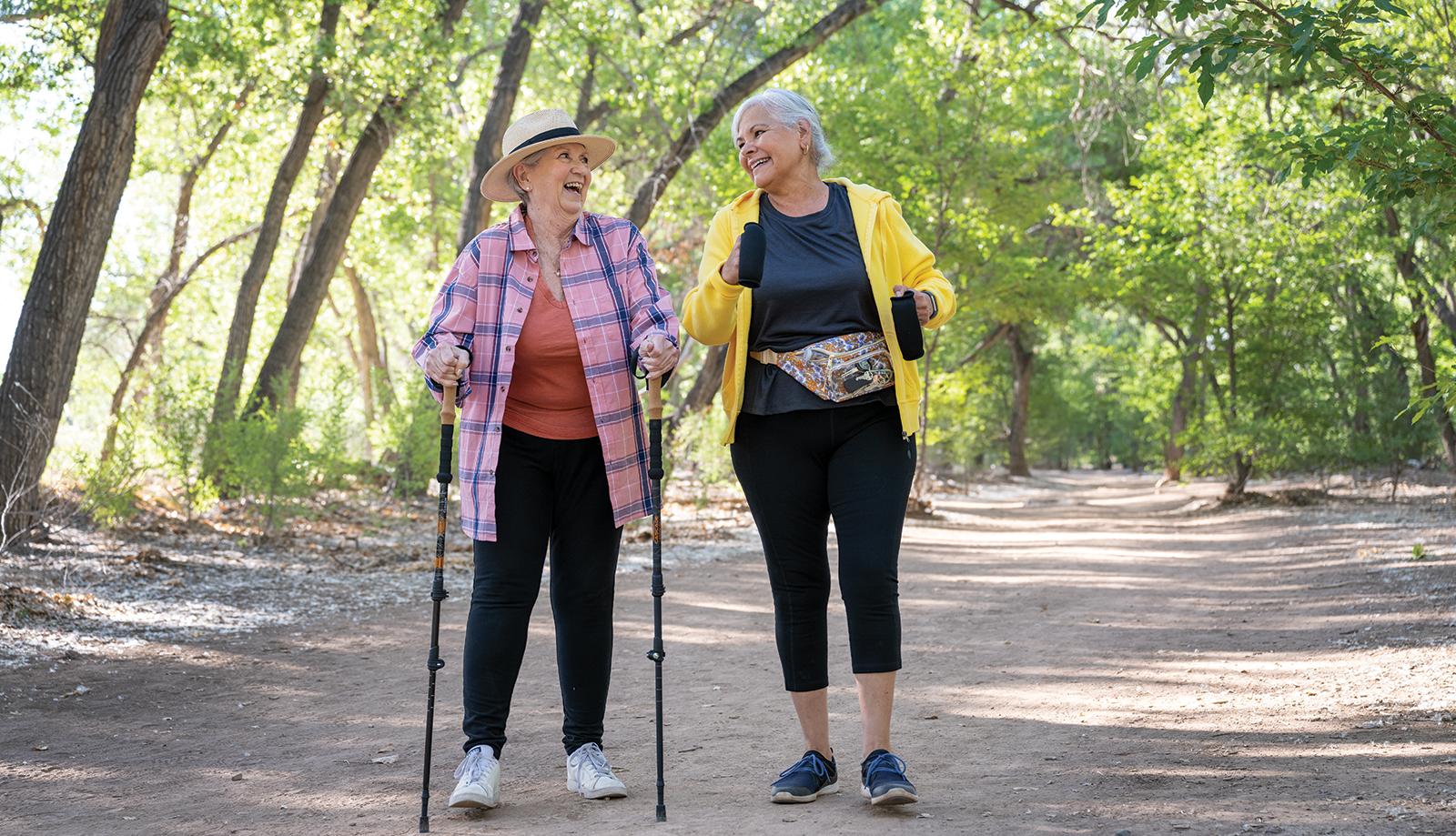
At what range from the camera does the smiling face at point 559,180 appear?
326cm

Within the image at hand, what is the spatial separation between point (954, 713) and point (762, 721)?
743 millimetres

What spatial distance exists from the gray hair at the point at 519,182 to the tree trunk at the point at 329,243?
880 centimetres

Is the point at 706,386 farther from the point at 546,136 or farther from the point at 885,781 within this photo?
the point at 885,781

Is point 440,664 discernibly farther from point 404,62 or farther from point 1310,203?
point 1310,203

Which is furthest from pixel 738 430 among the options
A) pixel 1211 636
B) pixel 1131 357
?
pixel 1131 357

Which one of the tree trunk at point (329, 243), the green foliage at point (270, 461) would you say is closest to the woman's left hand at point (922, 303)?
the green foliage at point (270, 461)

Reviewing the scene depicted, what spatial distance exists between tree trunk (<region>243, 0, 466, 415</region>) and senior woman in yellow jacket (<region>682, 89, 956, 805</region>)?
9346mm

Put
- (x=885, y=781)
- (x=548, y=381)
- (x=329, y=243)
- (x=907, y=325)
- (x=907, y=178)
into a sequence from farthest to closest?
1. (x=907, y=178)
2. (x=329, y=243)
3. (x=548, y=381)
4. (x=907, y=325)
5. (x=885, y=781)

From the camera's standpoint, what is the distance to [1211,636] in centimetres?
570

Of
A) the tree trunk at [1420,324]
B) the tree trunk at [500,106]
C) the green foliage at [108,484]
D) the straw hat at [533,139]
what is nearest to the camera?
the straw hat at [533,139]

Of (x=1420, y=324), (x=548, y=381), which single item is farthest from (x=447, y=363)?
(x=1420, y=324)

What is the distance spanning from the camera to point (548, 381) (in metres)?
3.17

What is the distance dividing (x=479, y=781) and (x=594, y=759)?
371mm

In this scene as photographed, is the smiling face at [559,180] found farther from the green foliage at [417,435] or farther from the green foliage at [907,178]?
the green foliage at [417,435]
